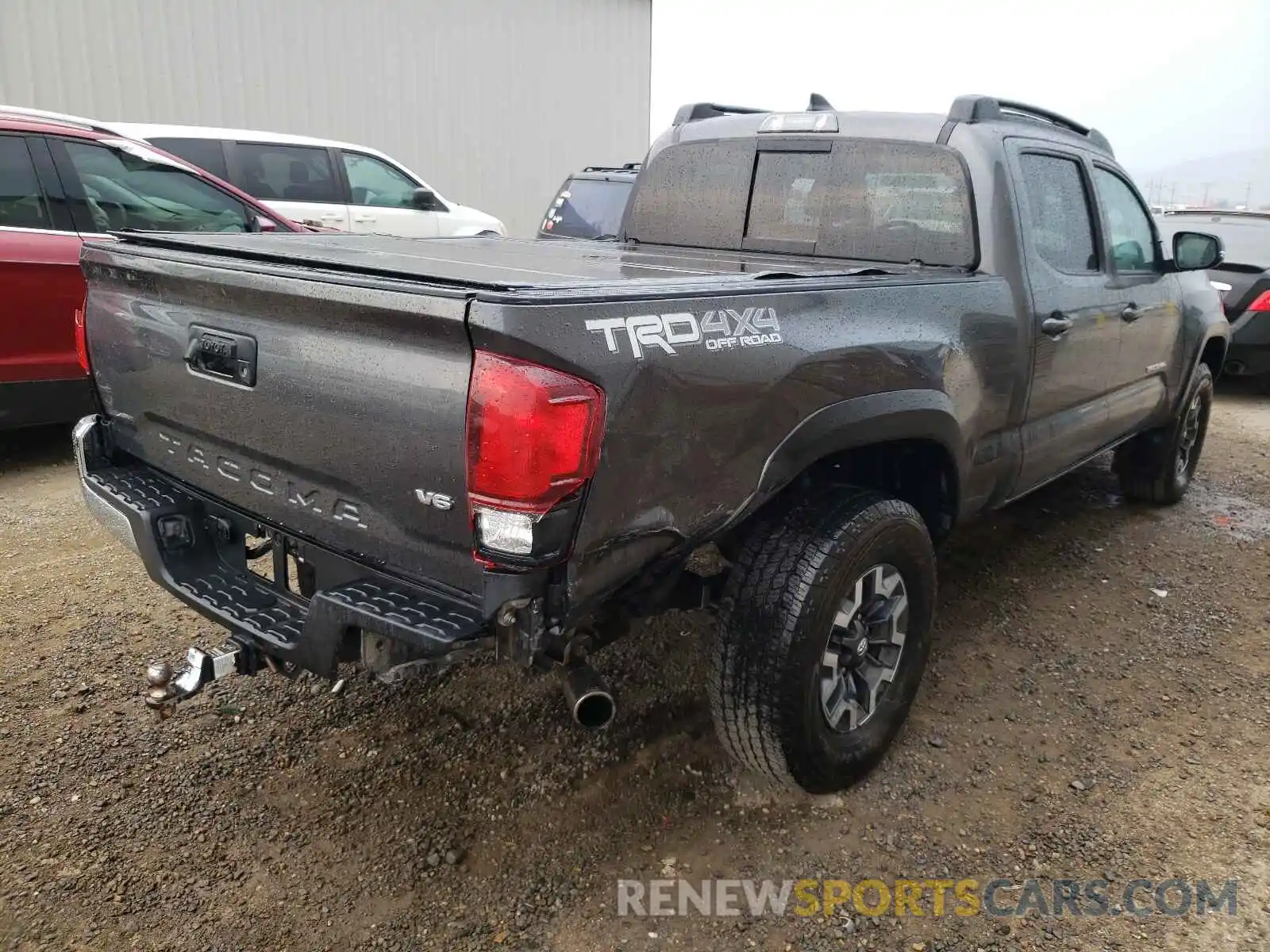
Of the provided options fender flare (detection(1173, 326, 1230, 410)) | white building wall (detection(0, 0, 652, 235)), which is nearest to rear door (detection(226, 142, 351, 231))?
white building wall (detection(0, 0, 652, 235))

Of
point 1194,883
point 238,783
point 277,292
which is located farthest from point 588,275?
point 1194,883

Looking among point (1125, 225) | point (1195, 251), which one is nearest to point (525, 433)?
point (1125, 225)

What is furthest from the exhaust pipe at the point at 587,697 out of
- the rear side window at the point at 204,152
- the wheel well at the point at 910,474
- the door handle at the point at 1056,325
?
the rear side window at the point at 204,152

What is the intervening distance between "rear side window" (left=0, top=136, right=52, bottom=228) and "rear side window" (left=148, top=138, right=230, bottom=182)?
3.18 meters

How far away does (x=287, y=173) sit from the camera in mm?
8586

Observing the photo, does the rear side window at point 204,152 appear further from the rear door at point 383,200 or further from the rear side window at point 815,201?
the rear side window at point 815,201

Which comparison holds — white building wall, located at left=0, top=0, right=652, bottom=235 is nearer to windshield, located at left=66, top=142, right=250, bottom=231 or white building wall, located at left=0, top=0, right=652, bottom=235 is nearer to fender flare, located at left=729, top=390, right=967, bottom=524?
windshield, located at left=66, top=142, right=250, bottom=231

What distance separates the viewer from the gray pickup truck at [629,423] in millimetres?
1801

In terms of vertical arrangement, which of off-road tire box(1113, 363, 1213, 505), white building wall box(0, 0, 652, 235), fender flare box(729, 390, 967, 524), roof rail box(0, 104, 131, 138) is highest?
white building wall box(0, 0, 652, 235)

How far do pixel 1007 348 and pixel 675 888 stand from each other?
196cm

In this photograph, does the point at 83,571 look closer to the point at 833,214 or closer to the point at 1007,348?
the point at 833,214

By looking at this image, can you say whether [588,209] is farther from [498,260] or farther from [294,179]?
[498,260]

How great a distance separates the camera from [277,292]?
2049 mm

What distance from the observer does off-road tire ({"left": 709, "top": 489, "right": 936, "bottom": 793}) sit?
7.58ft
